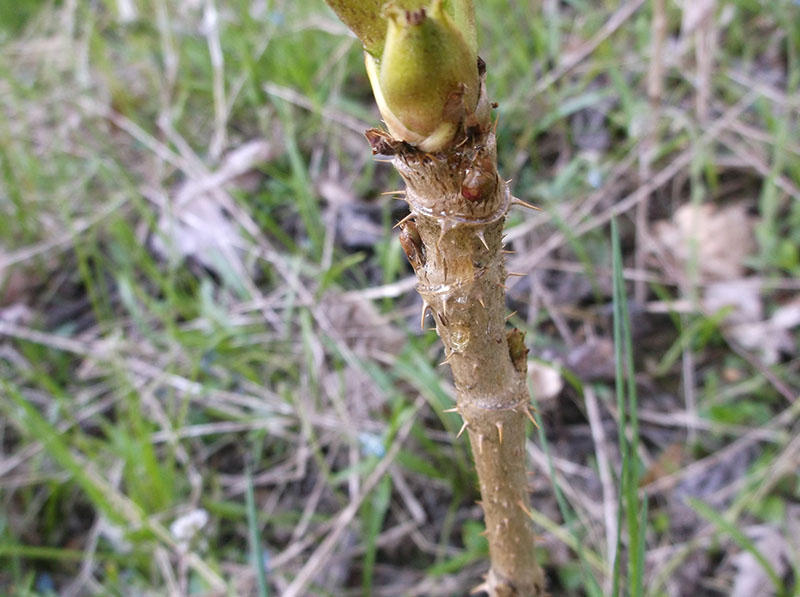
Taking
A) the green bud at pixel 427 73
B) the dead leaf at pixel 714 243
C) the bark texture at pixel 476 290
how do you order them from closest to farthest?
the green bud at pixel 427 73 < the bark texture at pixel 476 290 < the dead leaf at pixel 714 243

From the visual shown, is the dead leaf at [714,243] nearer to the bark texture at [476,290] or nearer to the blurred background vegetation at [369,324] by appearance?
the blurred background vegetation at [369,324]

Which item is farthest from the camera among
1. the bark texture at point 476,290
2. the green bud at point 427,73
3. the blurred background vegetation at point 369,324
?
the blurred background vegetation at point 369,324

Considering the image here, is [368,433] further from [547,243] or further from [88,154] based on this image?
[88,154]

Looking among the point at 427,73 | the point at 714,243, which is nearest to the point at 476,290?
the point at 427,73

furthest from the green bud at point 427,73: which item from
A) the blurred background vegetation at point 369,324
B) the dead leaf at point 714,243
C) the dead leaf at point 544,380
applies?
the dead leaf at point 714,243

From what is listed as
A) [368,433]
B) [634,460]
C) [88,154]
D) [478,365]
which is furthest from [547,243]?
[88,154]

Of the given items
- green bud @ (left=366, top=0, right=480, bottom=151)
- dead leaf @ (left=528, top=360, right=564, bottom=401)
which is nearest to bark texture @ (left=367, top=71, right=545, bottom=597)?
green bud @ (left=366, top=0, right=480, bottom=151)

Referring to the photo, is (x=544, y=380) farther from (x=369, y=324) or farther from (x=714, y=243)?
(x=714, y=243)
